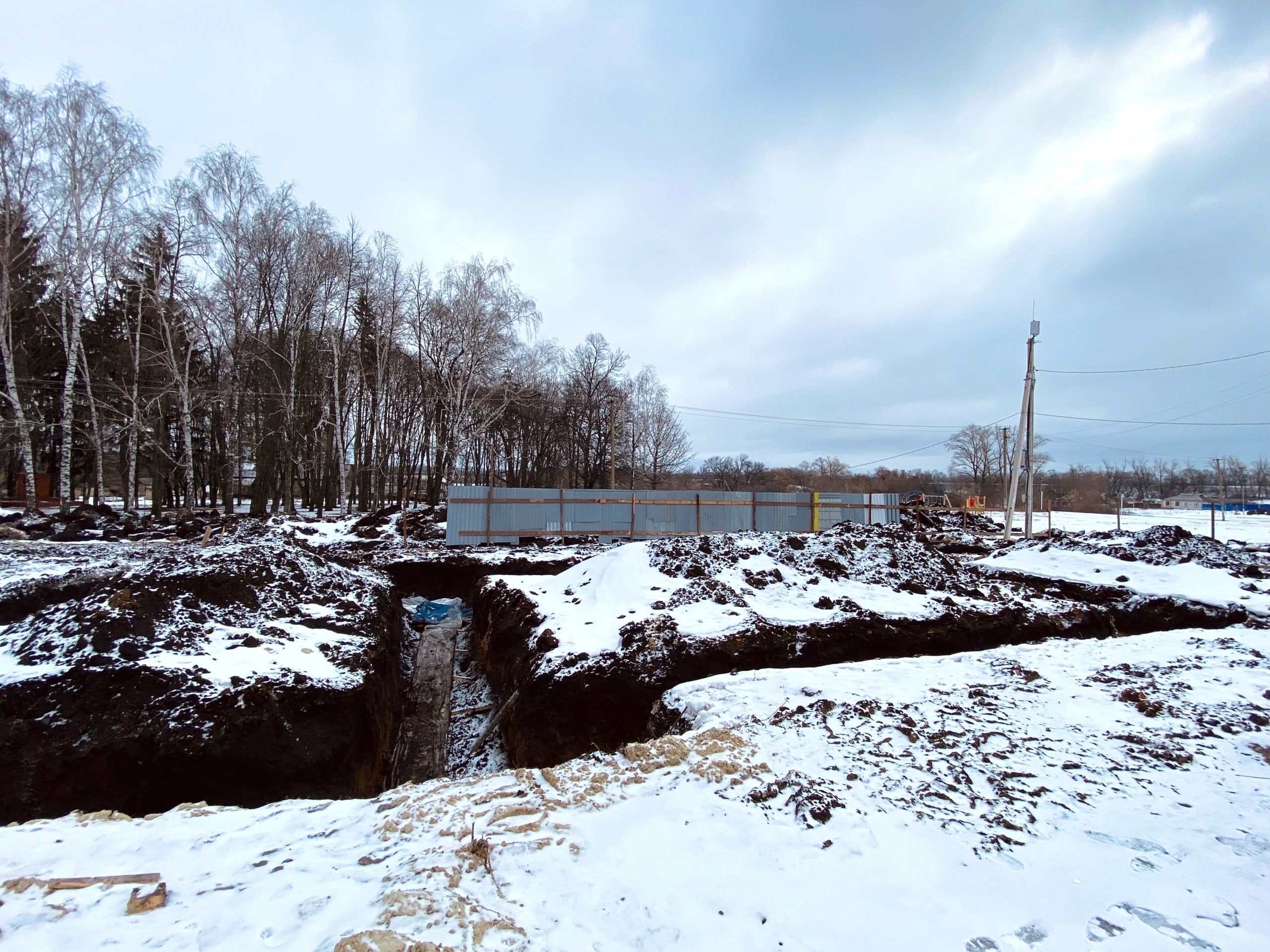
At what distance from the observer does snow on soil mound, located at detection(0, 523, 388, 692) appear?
4.89 m

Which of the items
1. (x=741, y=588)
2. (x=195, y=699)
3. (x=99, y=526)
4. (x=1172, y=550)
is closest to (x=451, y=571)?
(x=741, y=588)

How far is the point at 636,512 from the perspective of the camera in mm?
18391

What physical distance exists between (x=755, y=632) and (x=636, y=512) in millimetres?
11988

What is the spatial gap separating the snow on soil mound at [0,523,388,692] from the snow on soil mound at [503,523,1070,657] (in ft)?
8.35

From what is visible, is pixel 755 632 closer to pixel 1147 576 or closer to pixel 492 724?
pixel 492 724

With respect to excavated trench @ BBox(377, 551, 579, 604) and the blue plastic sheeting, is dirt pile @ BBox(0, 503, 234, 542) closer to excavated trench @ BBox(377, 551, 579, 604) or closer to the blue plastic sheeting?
excavated trench @ BBox(377, 551, 579, 604)

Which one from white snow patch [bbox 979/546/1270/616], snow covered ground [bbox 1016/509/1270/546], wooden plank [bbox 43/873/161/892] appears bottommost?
snow covered ground [bbox 1016/509/1270/546]

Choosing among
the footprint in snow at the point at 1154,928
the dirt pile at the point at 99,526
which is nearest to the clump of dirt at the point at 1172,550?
the footprint in snow at the point at 1154,928

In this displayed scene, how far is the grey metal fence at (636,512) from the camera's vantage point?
656 inches

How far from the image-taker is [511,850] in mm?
2598

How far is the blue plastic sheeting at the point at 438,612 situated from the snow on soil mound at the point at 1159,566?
36.8 ft

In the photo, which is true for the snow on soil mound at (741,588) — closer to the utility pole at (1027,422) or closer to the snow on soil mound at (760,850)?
the snow on soil mound at (760,850)

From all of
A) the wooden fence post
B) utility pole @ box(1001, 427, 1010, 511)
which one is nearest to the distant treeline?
utility pole @ box(1001, 427, 1010, 511)

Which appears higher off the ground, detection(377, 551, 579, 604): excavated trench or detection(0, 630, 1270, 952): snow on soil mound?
detection(0, 630, 1270, 952): snow on soil mound
